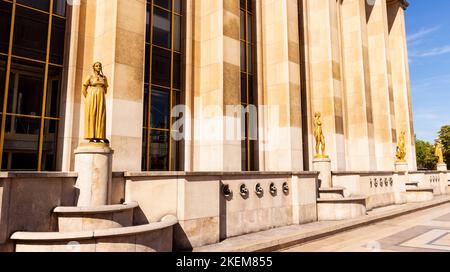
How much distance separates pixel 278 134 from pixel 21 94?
13811 millimetres

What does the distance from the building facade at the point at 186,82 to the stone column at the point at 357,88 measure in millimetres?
88

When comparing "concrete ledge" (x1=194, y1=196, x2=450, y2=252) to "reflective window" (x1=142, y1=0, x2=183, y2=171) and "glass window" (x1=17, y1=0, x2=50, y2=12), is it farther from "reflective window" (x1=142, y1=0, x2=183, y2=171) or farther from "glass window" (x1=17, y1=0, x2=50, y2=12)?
"glass window" (x1=17, y1=0, x2=50, y2=12)

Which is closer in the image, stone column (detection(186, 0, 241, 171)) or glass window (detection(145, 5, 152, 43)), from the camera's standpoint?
glass window (detection(145, 5, 152, 43))

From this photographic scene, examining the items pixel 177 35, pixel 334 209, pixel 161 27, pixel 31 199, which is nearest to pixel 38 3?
pixel 161 27

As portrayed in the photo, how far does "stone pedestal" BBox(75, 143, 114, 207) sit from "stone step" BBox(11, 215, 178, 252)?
1595 mm

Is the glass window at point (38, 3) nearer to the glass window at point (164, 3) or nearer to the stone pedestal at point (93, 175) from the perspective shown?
the glass window at point (164, 3)

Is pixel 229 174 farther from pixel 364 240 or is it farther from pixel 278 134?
pixel 278 134

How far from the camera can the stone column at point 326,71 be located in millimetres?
24125

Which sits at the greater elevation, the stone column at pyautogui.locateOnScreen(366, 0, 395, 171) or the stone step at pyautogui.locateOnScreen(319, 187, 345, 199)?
the stone column at pyautogui.locateOnScreen(366, 0, 395, 171)

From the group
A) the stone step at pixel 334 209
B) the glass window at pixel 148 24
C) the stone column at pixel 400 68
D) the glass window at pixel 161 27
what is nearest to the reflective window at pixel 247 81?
the glass window at pixel 161 27

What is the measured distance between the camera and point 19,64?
509 inches

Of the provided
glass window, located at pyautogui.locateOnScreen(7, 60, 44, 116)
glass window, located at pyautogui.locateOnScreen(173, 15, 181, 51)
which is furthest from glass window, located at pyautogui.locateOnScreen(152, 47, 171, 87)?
glass window, located at pyautogui.locateOnScreen(7, 60, 44, 116)

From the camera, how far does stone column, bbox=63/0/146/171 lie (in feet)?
43.1
